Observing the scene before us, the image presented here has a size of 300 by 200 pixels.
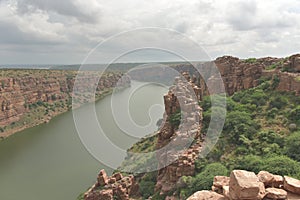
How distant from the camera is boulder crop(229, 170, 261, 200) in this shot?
5332 mm

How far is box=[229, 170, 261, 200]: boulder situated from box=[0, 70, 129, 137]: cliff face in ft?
152

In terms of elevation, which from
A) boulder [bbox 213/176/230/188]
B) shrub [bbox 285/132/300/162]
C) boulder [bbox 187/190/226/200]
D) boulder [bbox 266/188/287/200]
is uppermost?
boulder [bbox 266/188/287/200]

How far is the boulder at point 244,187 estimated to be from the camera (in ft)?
17.5

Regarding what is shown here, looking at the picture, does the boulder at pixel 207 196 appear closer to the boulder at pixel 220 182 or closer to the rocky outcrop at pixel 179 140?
the boulder at pixel 220 182

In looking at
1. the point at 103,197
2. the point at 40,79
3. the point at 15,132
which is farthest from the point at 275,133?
the point at 40,79

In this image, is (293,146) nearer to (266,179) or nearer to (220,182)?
(220,182)

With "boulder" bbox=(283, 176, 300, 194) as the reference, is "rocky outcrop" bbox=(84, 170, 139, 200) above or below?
below

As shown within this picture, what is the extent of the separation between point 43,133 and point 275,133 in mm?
41734

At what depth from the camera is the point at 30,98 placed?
61.8 meters

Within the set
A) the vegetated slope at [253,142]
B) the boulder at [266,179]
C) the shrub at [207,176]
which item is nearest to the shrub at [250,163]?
the vegetated slope at [253,142]

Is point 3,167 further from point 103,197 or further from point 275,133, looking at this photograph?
point 275,133

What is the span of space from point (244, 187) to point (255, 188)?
24 centimetres

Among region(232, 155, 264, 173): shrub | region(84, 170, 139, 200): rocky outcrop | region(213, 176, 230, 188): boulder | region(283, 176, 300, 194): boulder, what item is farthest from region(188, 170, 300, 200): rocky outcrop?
region(84, 170, 139, 200): rocky outcrop

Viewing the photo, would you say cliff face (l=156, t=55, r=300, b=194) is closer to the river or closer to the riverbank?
the river
